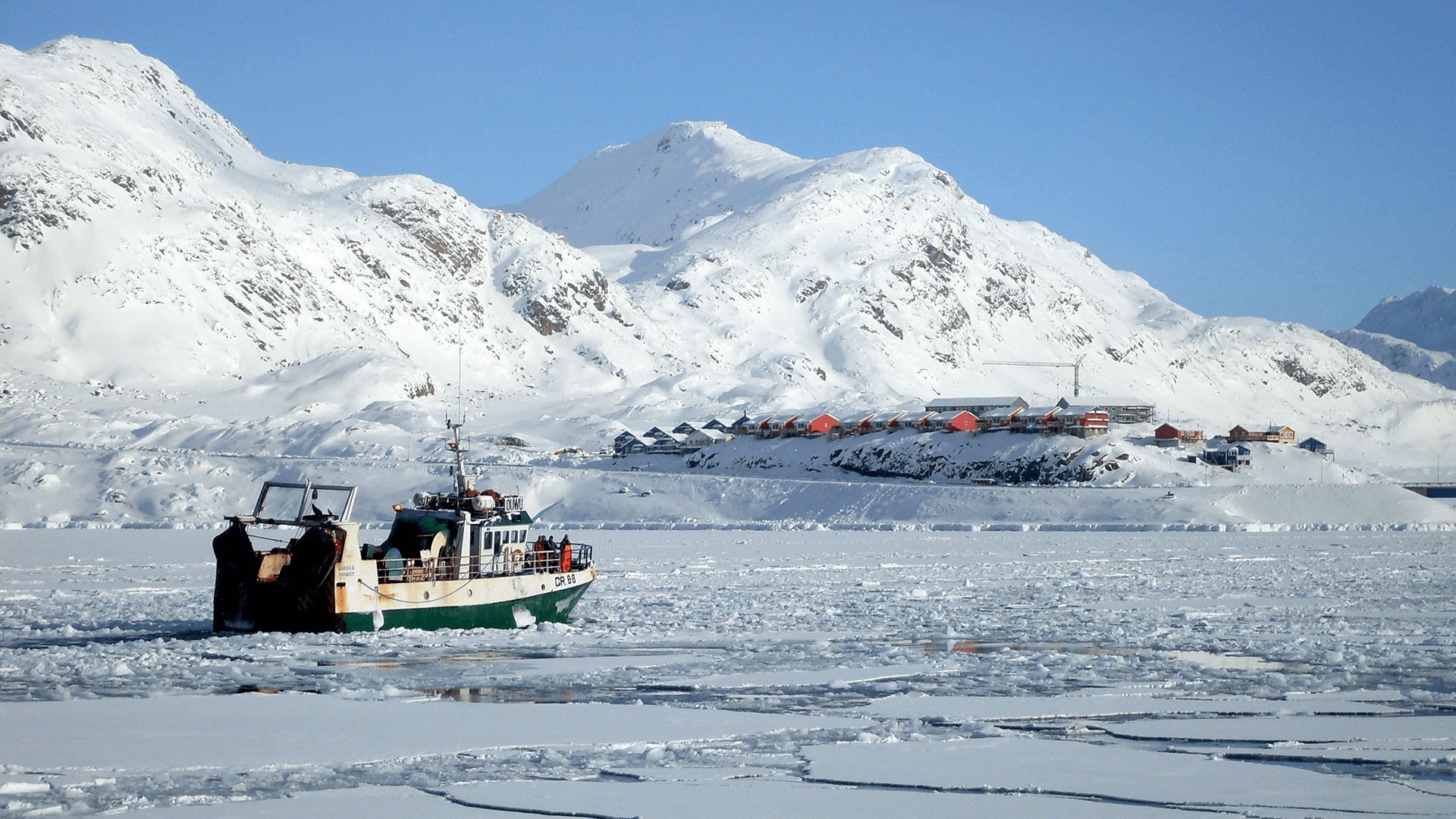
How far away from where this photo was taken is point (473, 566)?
33.1 meters

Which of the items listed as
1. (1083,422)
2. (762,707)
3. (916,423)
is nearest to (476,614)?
(762,707)

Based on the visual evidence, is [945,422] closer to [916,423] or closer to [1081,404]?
[916,423]

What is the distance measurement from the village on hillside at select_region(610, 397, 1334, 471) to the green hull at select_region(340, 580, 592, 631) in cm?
8220

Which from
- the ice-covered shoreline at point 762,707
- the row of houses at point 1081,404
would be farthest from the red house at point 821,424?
the ice-covered shoreline at point 762,707

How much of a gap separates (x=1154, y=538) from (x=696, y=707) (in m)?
63.5

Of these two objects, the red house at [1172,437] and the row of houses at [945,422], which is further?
the row of houses at [945,422]

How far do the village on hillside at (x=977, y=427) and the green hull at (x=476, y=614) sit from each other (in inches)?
3236

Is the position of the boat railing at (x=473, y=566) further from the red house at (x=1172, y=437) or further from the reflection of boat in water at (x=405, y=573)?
the red house at (x=1172, y=437)

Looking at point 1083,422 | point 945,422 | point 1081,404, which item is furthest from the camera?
point 1081,404

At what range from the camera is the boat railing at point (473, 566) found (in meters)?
31.5

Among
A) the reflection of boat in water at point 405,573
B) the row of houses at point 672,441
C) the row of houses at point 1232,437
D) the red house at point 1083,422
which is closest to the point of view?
Result: the reflection of boat in water at point 405,573

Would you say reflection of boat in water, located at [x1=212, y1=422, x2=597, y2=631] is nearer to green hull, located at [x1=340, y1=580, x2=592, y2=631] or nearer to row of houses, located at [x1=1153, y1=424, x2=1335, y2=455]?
green hull, located at [x1=340, y1=580, x2=592, y2=631]

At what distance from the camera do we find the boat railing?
31469 mm

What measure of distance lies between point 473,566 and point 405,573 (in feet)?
6.50
